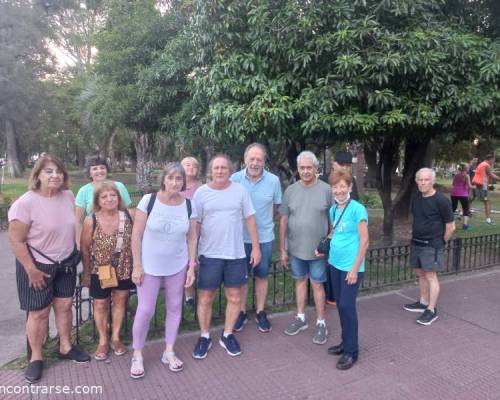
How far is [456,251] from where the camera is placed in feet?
19.8

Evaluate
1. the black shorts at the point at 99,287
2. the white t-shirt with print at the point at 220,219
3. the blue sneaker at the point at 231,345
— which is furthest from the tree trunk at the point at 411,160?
the black shorts at the point at 99,287

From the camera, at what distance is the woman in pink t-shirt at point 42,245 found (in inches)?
120

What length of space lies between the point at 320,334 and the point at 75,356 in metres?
2.13

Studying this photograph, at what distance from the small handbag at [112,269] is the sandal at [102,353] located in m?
0.57

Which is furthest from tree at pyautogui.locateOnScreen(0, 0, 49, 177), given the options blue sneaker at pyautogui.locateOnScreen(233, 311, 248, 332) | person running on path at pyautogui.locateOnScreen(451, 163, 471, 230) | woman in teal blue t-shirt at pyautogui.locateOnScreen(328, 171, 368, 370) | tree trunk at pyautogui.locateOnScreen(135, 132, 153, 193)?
woman in teal blue t-shirt at pyautogui.locateOnScreen(328, 171, 368, 370)

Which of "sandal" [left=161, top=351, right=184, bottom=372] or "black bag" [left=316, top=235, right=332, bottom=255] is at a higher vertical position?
"black bag" [left=316, top=235, right=332, bottom=255]

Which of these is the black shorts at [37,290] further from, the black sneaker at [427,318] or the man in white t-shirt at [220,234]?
the black sneaker at [427,318]

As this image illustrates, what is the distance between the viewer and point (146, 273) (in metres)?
3.20

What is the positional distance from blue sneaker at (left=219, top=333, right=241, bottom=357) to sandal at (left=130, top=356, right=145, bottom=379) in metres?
0.75

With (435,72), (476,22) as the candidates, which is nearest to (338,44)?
(435,72)

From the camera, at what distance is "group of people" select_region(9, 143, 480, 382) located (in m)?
3.15

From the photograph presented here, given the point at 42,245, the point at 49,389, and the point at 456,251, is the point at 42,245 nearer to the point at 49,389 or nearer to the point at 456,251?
the point at 49,389

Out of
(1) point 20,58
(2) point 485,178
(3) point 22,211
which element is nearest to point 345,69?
(3) point 22,211

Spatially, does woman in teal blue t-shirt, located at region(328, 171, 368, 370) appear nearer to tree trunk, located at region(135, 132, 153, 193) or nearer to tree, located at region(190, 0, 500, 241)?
tree, located at region(190, 0, 500, 241)
